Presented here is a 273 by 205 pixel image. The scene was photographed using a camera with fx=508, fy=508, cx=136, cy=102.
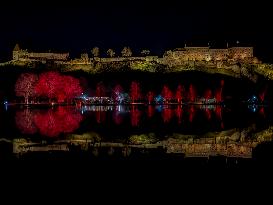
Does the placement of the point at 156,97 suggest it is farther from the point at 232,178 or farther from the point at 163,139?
the point at 232,178

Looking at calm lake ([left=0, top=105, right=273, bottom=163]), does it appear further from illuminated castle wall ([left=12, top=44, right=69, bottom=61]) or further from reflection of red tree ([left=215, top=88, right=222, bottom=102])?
illuminated castle wall ([left=12, top=44, right=69, bottom=61])

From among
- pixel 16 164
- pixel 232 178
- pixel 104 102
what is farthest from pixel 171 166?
pixel 104 102

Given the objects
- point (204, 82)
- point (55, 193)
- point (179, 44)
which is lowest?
point (55, 193)

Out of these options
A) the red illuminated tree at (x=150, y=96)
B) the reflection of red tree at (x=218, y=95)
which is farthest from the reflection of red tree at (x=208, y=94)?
the red illuminated tree at (x=150, y=96)

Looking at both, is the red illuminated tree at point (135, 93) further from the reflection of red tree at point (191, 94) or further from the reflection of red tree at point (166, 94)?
the reflection of red tree at point (191, 94)

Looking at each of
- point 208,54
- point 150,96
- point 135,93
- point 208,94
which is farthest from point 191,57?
point 135,93

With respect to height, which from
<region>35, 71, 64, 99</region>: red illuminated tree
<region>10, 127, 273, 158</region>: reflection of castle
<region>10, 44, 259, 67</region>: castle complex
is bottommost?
<region>10, 127, 273, 158</region>: reflection of castle

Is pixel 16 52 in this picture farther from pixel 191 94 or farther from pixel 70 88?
pixel 191 94

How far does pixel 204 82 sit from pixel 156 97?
48.0 ft

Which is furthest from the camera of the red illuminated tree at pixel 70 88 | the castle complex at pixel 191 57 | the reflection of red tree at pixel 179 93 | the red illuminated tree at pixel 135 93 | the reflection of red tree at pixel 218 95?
the castle complex at pixel 191 57

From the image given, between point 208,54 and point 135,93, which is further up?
point 208,54

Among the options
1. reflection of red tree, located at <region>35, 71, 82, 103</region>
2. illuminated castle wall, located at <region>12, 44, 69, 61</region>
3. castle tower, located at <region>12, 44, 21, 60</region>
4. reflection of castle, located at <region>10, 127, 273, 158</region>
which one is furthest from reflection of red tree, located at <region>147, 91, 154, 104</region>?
reflection of castle, located at <region>10, 127, 273, 158</region>

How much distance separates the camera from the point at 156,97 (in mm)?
107875

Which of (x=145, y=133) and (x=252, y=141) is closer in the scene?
(x=252, y=141)
